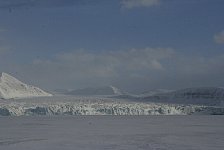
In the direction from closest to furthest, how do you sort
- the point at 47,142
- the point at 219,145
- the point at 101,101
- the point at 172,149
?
the point at 172,149 < the point at 219,145 < the point at 47,142 < the point at 101,101

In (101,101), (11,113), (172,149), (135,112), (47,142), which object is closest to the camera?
(172,149)

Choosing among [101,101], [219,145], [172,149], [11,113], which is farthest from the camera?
[101,101]

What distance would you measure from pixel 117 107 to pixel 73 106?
14358 mm

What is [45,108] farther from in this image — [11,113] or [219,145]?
[219,145]

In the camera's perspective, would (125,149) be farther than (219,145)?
No

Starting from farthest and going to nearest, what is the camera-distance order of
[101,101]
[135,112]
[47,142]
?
[101,101]
[135,112]
[47,142]

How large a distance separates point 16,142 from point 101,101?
135m

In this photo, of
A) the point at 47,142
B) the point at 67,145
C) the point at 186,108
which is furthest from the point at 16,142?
the point at 186,108

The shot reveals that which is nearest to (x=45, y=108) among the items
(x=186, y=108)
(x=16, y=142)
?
(x=186, y=108)

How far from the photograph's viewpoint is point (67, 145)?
4025cm

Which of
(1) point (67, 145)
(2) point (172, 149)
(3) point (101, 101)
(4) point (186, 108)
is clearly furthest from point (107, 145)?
(3) point (101, 101)

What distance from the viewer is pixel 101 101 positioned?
178 meters

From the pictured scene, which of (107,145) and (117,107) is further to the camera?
(117,107)

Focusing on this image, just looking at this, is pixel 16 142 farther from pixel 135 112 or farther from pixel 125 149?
pixel 135 112
